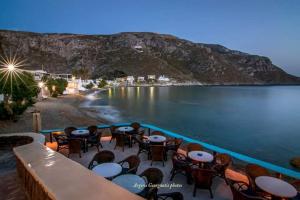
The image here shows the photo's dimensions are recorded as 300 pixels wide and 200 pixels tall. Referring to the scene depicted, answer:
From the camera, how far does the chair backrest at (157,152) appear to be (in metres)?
5.99

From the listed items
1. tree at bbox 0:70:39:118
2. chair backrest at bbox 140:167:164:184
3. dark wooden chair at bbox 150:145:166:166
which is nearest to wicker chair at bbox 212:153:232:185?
dark wooden chair at bbox 150:145:166:166

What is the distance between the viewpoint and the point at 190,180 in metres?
4.84

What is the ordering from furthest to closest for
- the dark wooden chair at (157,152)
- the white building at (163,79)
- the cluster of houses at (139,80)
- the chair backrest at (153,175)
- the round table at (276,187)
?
the white building at (163,79) < the cluster of houses at (139,80) < the dark wooden chair at (157,152) < the chair backrest at (153,175) < the round table at (276,187)

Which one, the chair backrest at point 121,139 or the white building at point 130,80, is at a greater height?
the white building at point 130,80

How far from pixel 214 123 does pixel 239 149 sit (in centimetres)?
1079

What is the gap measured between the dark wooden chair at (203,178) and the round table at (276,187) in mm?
943

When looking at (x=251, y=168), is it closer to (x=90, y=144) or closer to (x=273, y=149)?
(x=90, y=144)

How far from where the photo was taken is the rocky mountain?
11454cm

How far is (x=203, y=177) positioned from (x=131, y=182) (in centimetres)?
176

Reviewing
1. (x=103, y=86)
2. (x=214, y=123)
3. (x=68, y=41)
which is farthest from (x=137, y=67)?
(x=214, y=123)

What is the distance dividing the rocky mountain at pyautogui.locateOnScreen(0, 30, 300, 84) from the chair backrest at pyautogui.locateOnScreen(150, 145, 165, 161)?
10808cm

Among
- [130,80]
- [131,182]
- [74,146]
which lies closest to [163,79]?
[130,80]

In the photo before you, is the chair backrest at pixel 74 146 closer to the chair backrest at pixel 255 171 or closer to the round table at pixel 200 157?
the round table at pixel 200 157

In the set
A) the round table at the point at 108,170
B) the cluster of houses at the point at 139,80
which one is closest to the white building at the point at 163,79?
the cluster of houses at the point at 139,80
